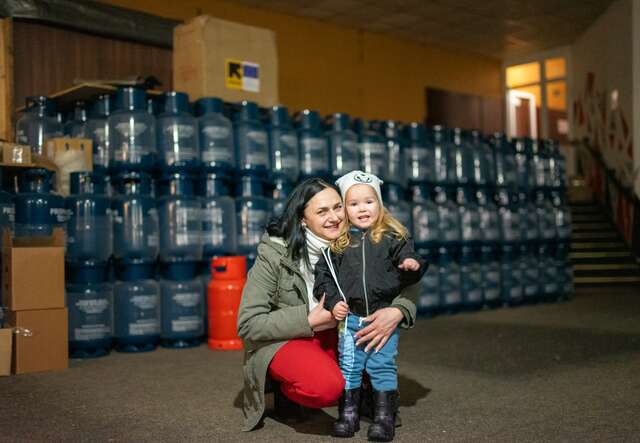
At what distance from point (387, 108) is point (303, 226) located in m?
8.67

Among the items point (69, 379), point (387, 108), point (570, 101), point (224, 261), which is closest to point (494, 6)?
point (387, 108)

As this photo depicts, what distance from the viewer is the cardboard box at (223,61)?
560 cm

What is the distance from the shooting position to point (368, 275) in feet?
8.18

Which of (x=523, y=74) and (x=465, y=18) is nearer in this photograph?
(x=465, y=18)

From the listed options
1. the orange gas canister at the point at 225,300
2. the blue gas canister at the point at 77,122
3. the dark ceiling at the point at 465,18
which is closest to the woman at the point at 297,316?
the orange gas canister at the point at 225,300

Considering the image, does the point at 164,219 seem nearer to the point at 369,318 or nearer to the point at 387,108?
the point at 369,318

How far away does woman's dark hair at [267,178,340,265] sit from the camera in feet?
8.61

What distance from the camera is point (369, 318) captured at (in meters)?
2.46

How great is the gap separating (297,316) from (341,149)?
11.9ft

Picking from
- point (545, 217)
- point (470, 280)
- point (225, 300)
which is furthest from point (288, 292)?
point (545, 217)

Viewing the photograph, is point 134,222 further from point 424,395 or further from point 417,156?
point 417,156

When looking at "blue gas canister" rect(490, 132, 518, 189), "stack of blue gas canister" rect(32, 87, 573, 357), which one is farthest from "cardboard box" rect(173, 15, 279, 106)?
"blue gas canister" rect(490, 132, 518, 189)

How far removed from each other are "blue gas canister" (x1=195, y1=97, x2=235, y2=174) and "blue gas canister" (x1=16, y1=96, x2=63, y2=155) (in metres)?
1.15

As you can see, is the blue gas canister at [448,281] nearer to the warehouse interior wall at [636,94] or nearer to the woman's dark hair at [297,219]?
the warehouse interior wall at [636,94]
